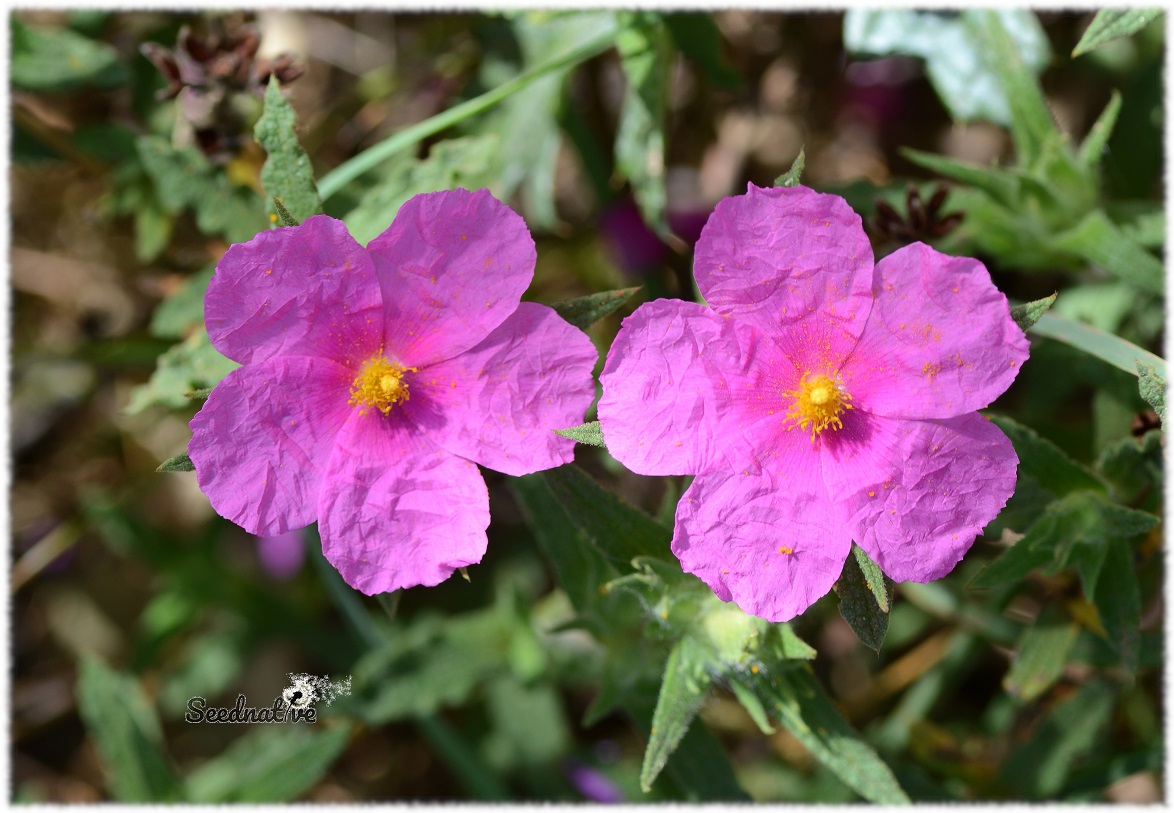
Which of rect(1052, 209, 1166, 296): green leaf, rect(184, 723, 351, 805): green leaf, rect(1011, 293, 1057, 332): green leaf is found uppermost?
rect(1011, 293, 1057, 332): green leaf

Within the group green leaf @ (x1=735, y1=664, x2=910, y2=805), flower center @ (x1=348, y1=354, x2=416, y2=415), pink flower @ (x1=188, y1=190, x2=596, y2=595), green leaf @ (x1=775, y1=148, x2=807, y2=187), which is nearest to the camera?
green leaf @ (x1=775, y1=148, x2=807, y2=187)

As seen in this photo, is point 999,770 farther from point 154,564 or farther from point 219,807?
point 154,564

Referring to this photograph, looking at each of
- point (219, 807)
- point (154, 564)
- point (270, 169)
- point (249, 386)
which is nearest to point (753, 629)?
point (249, 386)

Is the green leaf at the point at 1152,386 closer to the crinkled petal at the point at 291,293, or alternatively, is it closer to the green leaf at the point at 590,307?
the green leaf at the point at 590,307

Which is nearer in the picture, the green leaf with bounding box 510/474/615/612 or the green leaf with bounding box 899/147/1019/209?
the green leaf with bounding box 899/147/1019/209

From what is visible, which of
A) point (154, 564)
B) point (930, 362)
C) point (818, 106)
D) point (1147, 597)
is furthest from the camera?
point (818, 106)

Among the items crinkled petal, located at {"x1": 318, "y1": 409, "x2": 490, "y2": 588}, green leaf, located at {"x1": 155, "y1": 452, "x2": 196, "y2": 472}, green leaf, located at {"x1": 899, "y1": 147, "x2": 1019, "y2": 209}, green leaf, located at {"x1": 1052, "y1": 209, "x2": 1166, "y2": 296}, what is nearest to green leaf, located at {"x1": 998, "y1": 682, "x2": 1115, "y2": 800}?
green leaf, located at {"x1": 1052, "y1": 209, "x2": 1166, "y2": 296}

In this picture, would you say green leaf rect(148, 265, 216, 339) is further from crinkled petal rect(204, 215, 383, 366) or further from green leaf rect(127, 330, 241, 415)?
crinkled petal rect(204, 215, 383, 366)
